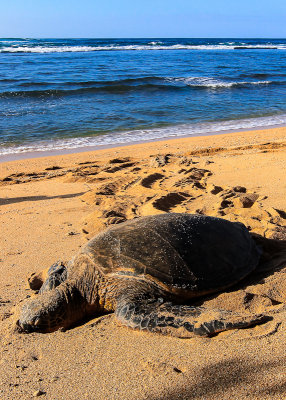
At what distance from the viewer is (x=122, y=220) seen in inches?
163

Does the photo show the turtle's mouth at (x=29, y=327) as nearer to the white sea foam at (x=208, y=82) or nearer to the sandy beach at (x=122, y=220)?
A: the sandy beach at (x=122, y=220)

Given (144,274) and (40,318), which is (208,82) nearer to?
(144,274)

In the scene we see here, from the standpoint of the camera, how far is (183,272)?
2736 mm

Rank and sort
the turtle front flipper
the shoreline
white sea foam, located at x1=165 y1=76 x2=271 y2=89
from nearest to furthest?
the turtle front flipper
the shoreline
white sea foam, located at x1=165 y1=76 x2=271 y2=89

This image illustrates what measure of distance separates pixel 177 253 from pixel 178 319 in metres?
0.58

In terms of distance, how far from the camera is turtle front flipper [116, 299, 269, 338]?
2215mm

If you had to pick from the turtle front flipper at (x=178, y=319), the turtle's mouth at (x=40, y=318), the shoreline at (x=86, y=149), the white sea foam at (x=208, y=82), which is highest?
the white sea foam at (x=208, y=82)

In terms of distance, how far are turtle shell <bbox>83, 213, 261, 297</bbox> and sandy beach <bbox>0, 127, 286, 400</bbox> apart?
0.16 meters

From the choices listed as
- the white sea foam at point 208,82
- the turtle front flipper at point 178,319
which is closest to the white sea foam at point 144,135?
the turtle front flipper at point 178,319

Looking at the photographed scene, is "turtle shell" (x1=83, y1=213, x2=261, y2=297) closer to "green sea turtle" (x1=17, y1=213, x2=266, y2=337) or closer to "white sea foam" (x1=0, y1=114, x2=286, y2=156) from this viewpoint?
"green sea turtle" (x1=17, y1=213, x2=266, y2=337)

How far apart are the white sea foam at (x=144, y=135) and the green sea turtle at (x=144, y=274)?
245 inches

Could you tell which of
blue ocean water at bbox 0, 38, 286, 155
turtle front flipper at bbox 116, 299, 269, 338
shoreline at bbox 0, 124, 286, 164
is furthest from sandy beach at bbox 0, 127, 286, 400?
blue ocean water at bbox 0, 38, 286, 155

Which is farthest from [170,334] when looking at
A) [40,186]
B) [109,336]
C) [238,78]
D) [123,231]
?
[238,78]

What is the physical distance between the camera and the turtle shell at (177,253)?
2740mm
